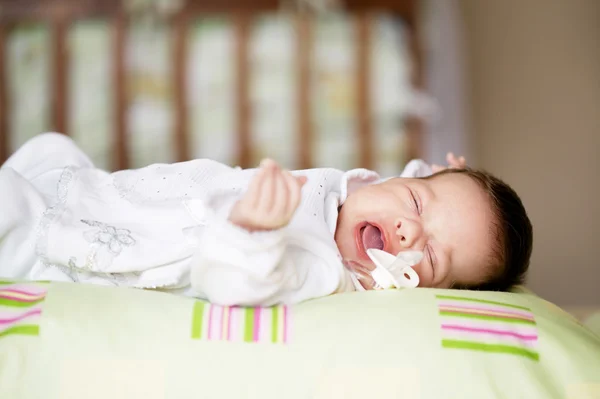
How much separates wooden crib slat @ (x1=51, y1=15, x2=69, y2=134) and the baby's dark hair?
1612 mm

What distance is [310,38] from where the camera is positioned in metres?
2.36

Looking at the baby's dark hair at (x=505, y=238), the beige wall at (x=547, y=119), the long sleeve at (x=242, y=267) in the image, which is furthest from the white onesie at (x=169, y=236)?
Answer: the beige wall at (x=547, y=119)

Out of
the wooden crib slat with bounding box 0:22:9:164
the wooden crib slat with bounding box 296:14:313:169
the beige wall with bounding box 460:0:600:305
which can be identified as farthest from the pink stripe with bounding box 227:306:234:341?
the beige wall with bounding box 460:0:600:305

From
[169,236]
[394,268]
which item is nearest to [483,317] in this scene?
[394,268]

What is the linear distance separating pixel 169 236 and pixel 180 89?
1.44m

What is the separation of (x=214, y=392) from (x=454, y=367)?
0.27 m

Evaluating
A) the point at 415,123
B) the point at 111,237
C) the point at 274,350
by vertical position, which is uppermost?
the point at 415,123

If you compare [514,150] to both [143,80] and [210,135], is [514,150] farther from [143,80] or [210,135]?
[143,80]

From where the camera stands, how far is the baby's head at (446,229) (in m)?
1.07

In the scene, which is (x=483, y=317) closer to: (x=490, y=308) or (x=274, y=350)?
(x=490, y=308)

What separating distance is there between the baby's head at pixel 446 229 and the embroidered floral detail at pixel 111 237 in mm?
321

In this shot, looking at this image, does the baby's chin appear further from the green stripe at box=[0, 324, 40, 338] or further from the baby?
the green stripe at box=[0, 324, 40, 338]

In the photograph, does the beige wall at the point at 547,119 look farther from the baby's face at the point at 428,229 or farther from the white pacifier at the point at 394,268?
the white pacifier at the point at 394,268

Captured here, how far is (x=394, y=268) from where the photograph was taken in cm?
100
